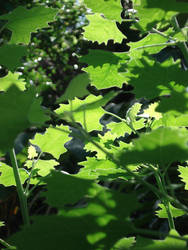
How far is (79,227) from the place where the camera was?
0.44 meters

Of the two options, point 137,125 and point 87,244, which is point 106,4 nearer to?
point 137,125

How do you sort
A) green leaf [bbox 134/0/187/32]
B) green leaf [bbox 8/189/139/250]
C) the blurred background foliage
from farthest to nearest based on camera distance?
the blurred background foliage < green leaf [bbox 134/0/187/32] < green leaf [bbox 8/189/139/250]

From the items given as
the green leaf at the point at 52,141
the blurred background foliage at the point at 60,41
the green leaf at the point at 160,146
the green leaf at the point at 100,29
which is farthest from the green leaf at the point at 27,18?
the blurred background foliage at the point at 60,41

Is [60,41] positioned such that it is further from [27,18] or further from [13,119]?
[13,119]

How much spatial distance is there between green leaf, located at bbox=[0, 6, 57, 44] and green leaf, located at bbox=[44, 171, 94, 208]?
0.40 m

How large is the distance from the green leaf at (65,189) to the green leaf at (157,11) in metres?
0.30

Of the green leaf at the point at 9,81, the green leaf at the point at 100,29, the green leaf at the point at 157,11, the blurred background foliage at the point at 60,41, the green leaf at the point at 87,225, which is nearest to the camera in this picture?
the green leaf at the point at 87,225

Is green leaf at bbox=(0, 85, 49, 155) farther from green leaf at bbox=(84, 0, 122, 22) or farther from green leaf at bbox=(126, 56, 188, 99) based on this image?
green leaf at bbox=(84, 0, 122, 22)

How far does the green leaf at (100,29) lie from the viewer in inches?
30.7

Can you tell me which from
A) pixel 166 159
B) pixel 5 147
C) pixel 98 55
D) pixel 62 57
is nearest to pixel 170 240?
pixel 166 159

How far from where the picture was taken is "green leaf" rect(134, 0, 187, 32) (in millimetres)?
555

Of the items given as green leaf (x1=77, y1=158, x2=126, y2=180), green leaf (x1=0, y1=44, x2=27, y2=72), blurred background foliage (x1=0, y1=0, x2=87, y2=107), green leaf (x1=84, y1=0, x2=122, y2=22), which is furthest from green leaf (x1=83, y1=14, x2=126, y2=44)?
blurred background foliage (x1=0, y1=0, x2=87, y2=107)

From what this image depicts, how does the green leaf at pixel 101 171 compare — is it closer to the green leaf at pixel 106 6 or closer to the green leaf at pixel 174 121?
the green leaf at pixel 174 121

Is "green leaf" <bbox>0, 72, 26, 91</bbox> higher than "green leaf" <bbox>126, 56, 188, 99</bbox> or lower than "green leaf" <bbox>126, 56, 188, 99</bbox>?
lower
